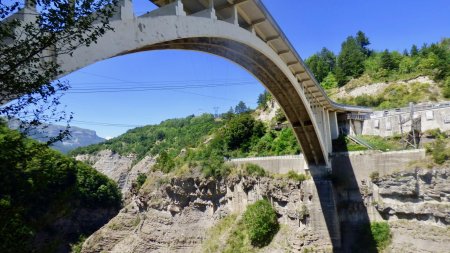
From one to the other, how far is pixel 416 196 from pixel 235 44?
52.1ft

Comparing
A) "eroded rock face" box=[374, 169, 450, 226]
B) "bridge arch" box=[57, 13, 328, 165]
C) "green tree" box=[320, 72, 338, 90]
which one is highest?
"green tree" box=[320, 72, 338, 90]

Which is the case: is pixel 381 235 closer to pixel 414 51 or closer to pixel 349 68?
pixel 349 68

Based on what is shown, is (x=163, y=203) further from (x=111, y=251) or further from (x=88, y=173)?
(x=88, y=173)

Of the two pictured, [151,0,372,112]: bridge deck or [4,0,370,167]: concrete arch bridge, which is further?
[151,0,372,112]: bridge deck

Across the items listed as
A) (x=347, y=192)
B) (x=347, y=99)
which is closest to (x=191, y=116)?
(x=347, y=99)

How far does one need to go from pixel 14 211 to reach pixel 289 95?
17667mm

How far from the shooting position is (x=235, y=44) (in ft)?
46.5

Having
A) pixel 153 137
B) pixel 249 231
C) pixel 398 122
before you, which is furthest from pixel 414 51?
pixel 153 137

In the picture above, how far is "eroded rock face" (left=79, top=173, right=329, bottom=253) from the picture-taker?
84.2 ft

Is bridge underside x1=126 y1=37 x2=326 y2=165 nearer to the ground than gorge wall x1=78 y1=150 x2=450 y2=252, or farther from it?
farther from it

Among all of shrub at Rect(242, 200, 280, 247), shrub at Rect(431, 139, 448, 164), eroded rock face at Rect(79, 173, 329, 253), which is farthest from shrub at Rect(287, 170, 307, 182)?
shrub at Rect(431, 139, 448, 164)

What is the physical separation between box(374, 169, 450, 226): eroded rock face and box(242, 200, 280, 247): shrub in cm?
766

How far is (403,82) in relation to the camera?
39.5 m

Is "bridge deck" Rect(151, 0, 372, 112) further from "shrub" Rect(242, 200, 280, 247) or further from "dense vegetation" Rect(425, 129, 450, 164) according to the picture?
"shrub" Rect(242, 200, 280, 247)
